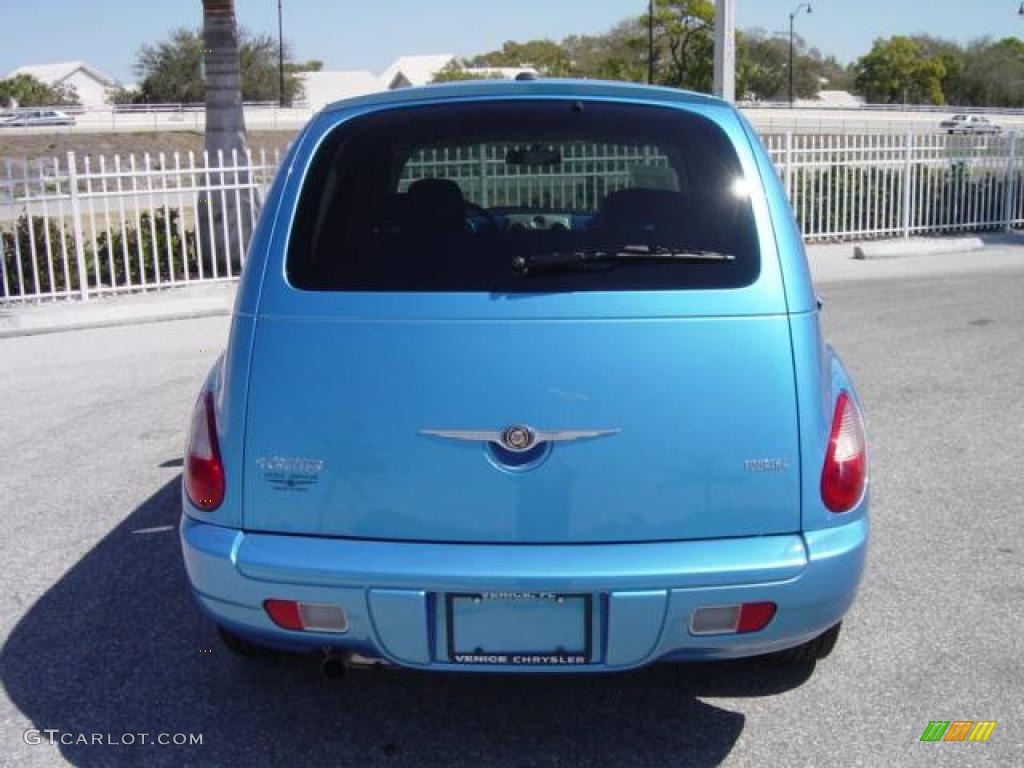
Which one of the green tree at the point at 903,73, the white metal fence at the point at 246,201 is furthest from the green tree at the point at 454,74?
the white metal fence at the point at 246,201

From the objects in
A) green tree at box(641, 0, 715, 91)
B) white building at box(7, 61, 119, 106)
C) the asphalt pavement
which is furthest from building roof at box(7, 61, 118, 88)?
the asphalt pavement

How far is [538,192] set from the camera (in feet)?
22.7

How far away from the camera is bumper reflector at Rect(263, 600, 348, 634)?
2.81 m

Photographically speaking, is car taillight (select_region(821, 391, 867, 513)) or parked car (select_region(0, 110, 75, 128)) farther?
parked car (select_region(0, 110, 75, 128))

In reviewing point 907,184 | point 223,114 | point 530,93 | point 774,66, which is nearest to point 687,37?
point 774,66

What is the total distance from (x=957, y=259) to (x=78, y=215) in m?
10.6

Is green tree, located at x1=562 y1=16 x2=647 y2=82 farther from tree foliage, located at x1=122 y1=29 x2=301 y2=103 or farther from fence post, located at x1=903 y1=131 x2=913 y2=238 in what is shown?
fence post, located at x1=903 y1=131 x2=913 y2=238

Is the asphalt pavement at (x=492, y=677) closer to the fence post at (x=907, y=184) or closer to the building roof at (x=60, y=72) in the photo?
the fence post at (x=907, y=184)

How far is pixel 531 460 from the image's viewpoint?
2773 mm

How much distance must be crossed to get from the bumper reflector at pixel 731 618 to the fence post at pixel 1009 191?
51.3 feet

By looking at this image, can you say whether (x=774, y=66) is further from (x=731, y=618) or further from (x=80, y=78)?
(x=731, y=618)

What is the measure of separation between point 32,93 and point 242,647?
290 ft

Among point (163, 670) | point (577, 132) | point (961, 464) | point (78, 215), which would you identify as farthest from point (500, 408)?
point (78, 215)

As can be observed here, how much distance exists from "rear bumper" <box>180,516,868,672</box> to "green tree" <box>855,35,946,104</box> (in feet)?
310
